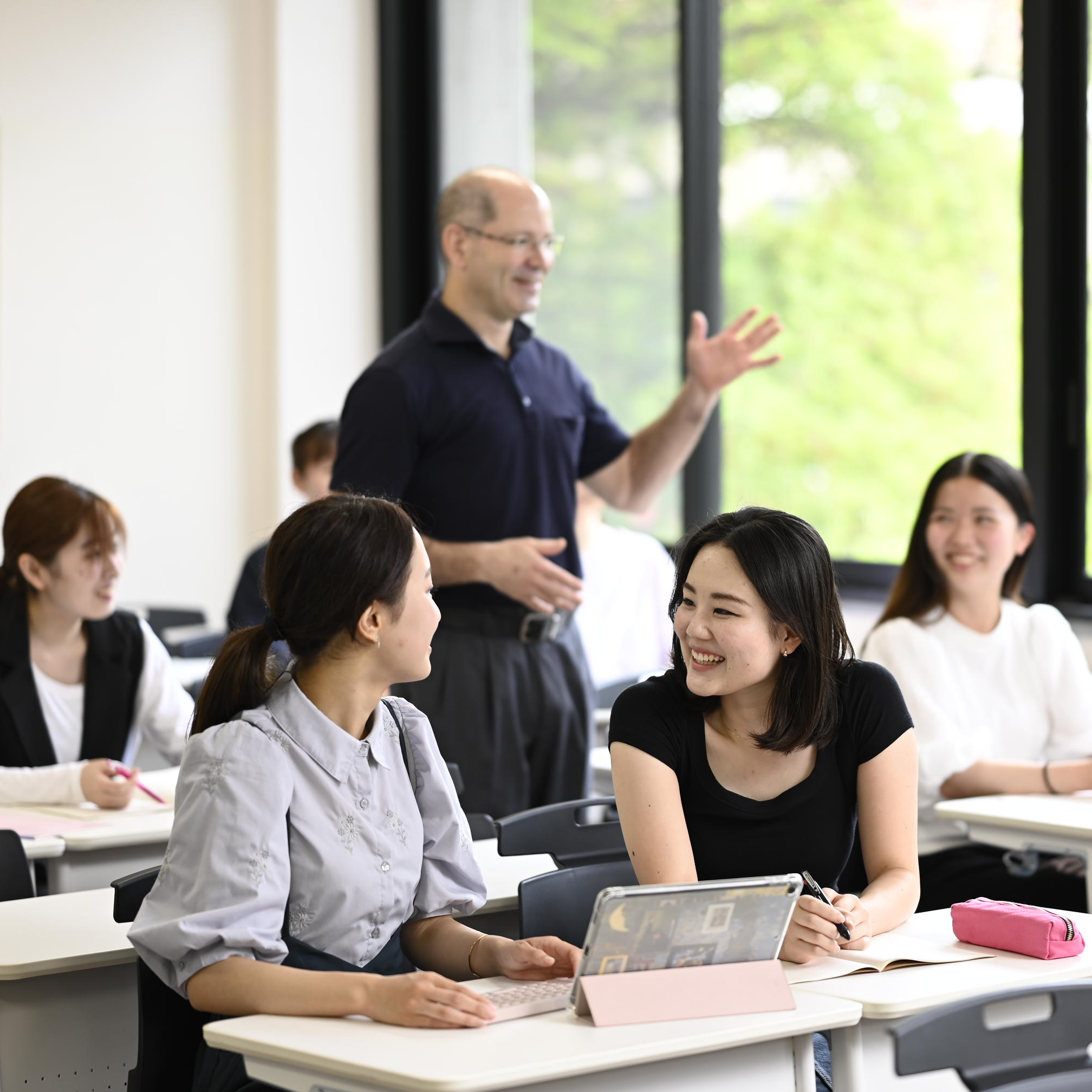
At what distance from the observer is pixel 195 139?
228 inches

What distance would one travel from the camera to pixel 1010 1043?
159cm

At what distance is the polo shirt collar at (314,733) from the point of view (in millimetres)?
1944

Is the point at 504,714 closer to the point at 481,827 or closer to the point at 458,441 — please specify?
the point at 481,827

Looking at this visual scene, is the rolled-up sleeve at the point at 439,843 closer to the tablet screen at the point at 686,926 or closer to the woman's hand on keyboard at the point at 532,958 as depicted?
the woman's hand on keyboard at the point at 532,958

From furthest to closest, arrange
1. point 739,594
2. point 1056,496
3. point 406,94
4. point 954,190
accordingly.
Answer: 1. point 406,94
2. point 954,190
3. point 1056,496
4. point 739,594

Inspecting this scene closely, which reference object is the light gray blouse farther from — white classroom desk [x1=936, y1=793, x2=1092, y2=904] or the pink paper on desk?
white classroom desk [x1=936, y1=793, x2=1092, y2=904]

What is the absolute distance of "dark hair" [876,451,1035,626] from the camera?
339cm

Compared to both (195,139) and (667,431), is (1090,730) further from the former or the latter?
(195,139)

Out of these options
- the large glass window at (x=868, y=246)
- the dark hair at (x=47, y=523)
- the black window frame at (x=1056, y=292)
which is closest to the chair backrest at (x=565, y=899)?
the dark hair at (x=47, y=523)

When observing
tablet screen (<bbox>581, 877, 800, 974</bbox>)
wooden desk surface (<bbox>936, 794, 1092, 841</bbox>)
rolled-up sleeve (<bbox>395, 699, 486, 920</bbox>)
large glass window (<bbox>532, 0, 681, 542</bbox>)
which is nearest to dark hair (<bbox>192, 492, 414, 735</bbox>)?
rolled-up sleeve (<bbox>395, 699, 486, 920</bbox>)

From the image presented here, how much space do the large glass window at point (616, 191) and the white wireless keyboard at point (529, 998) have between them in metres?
3.54

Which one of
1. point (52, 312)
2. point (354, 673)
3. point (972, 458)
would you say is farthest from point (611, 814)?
point (52, 312)

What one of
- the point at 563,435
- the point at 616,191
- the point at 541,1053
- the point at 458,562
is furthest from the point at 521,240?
the point at 616,191

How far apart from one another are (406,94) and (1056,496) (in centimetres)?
310
